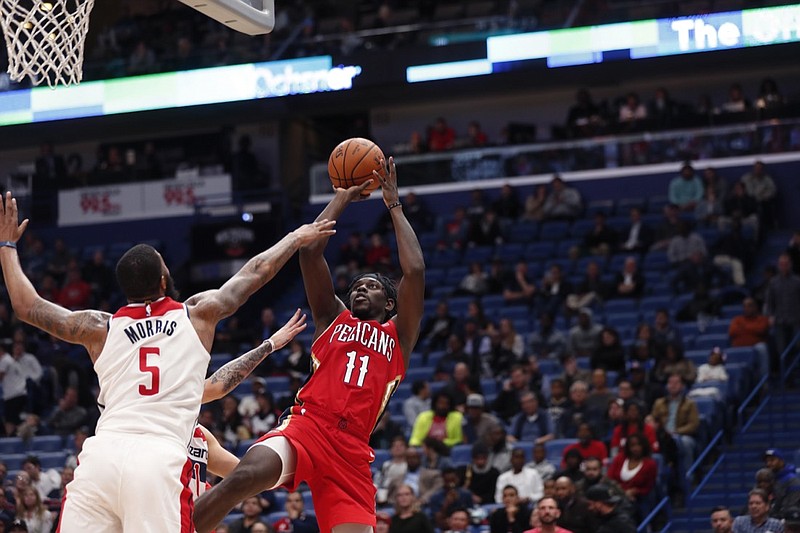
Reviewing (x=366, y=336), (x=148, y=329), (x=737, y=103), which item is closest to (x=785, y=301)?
(x=737, y=103)

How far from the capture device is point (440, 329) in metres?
16.6

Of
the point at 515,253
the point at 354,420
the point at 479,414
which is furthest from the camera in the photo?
the point at 515,253

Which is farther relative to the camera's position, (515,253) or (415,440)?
(515,253)

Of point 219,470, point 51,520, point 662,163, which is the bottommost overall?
point 51,520

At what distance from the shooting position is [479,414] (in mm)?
13594

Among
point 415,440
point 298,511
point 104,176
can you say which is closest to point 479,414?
point 415,440

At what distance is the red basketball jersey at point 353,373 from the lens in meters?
6.75

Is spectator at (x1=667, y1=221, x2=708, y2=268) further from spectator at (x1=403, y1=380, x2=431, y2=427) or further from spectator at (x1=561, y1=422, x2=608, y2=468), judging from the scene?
spectator at (x1=561, y1=422, x2=608, y2=468)

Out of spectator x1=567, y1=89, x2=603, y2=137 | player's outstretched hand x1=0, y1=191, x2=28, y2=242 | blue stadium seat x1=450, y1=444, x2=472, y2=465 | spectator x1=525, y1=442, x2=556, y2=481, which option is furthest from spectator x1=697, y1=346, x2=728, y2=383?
player's outstretched hand x1=0, y1=191, x2=28, y2=242

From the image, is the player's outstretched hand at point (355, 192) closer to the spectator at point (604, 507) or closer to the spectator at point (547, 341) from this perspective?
the spectator at point (604, 507)

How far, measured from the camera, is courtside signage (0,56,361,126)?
840 inches

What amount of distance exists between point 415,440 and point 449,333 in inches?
116

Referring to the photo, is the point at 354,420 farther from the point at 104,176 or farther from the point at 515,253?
the point at 104,176

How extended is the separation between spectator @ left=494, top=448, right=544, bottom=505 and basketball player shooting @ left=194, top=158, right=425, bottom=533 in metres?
5.29
